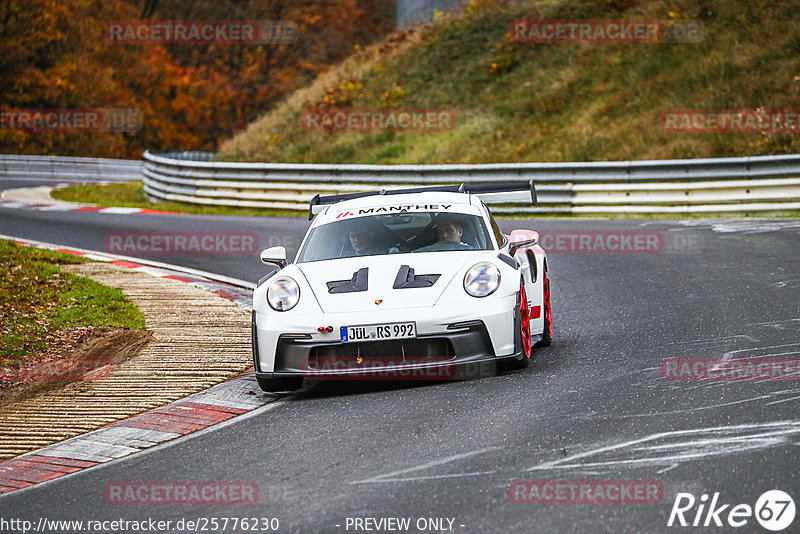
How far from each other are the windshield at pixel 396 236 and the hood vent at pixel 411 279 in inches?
26.2

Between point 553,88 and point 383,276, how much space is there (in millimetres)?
23009

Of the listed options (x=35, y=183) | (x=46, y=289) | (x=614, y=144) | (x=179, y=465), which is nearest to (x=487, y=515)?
(x=179, y=465)

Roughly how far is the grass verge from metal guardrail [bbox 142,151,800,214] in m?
9.52

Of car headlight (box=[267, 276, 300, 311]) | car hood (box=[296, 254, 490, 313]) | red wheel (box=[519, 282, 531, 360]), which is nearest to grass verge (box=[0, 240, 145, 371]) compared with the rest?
car headlight (box=[267, 276, 300, 311])

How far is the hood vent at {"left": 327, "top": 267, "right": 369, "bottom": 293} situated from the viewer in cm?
763

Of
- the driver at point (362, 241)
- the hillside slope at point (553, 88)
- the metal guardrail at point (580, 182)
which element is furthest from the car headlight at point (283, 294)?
the hillside slope at point (553, 88)

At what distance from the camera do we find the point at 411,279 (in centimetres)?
771

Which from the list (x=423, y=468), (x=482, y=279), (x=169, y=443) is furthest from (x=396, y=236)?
(x=423, y=468)

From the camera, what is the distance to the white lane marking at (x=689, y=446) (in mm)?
5301

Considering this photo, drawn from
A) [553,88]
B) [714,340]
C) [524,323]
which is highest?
[553,88]

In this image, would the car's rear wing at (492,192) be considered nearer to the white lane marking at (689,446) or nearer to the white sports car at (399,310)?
the white sports car at (399,310)

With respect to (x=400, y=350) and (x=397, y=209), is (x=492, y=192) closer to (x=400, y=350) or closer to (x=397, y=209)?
(x=397, y=209)

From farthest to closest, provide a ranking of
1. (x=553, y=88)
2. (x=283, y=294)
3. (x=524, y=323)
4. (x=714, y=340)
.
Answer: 1. (x=553, y=88)
2. (x=714, y=340)
3. (x=524, y=323)
4. (x=283, y=294)

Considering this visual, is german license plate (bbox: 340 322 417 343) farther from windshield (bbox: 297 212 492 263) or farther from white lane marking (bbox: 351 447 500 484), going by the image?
white lane marking (bbox: 351 447 500 484)
